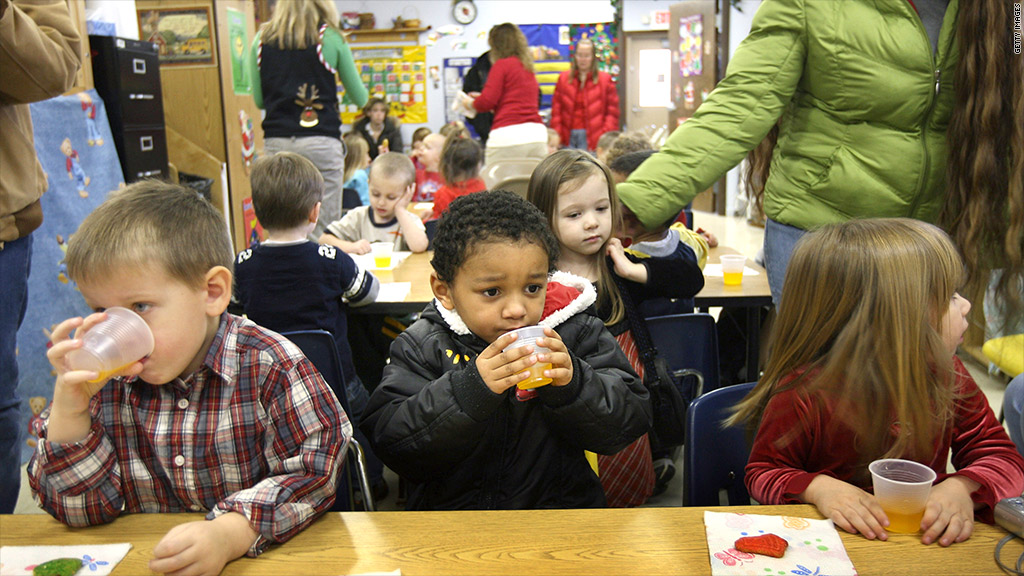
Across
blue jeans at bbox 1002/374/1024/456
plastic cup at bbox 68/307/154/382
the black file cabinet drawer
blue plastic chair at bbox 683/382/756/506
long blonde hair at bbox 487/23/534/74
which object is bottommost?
blue jeans at bbox 1002/374/1024/456

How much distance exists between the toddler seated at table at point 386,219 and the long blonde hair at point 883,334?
2.61m

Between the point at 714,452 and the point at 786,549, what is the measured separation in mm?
479

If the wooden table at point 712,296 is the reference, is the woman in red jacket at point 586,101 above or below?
above

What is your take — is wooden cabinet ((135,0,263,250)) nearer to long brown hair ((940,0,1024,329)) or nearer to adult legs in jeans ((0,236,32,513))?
adult legs in jeans ((0,236,32,513))

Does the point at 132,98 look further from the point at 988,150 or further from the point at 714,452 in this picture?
the point at 988,150

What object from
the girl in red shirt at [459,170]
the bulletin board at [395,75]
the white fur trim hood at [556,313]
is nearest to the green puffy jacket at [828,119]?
the white fur trim hood at [556,313]

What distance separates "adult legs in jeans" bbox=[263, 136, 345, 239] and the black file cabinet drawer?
65cm

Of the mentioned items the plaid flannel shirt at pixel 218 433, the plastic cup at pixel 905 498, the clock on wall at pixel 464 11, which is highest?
the clock on wall at pixel 464 11

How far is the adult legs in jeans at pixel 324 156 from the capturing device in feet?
16.8

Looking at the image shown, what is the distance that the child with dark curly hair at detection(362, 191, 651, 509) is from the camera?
4.73ft

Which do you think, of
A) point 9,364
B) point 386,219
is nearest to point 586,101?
point 386,219

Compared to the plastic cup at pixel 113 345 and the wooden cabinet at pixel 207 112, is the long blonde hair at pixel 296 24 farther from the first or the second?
the plastic cup at pixel 113 345

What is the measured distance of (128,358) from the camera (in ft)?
3.68

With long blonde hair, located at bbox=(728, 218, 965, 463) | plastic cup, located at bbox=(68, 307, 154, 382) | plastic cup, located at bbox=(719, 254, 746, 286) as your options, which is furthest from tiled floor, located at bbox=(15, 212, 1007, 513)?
plastic cup, located at bbox=(68, 307, 154, 382)
